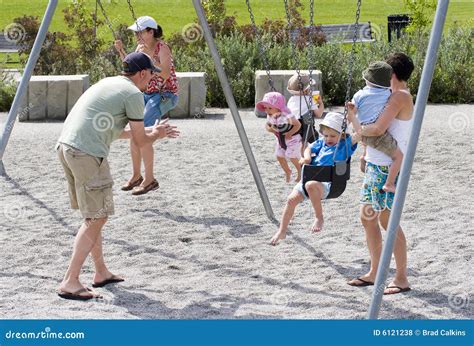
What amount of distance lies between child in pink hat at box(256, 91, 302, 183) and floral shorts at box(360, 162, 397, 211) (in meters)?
1.67

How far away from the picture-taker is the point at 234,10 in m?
27.1

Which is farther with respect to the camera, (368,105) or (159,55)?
(159,55)

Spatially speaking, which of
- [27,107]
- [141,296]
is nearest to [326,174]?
[141,296]

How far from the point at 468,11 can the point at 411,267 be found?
2092 cm

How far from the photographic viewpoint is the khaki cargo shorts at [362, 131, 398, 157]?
5.64 meters

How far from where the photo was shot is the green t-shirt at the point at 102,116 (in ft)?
18.4

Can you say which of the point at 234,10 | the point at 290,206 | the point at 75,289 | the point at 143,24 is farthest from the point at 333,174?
the point at 234,10

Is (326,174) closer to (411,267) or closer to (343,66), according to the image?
(411,267)

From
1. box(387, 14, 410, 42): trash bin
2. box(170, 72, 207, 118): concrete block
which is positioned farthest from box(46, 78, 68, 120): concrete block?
box(387, 14, 410, 42): trash bin

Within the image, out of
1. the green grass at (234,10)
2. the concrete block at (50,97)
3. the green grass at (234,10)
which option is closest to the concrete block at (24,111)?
the concrete block at (50,97)

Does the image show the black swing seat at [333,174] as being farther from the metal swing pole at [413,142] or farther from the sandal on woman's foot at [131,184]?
the sandal on woman's foot at [131,184]

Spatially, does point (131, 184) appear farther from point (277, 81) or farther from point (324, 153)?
point (277, 81)

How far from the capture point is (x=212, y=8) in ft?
50.0

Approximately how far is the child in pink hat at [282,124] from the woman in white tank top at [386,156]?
1576 millimetres
